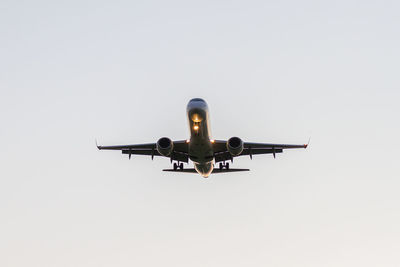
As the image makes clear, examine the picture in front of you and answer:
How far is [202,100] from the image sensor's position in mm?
44531

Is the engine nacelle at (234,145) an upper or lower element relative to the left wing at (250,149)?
lower

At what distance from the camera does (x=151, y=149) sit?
50.4 meters

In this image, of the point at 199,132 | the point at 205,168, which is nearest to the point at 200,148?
the point at 199,132

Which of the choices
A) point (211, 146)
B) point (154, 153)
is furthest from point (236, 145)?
point (154, 153)

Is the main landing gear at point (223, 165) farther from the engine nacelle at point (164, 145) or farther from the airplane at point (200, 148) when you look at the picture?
the engine nacelle at point (164, 145)

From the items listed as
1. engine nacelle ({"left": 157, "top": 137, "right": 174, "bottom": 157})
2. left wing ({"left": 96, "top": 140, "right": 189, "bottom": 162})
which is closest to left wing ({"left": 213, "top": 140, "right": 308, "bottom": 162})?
left wing ({"left": 96, "top": 140, "right": 189, "bottom": 162})

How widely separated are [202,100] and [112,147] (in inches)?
370

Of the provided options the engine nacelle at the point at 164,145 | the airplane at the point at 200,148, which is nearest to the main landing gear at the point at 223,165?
the airplane at the point at 200,148

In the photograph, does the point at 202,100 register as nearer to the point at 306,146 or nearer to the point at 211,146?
the point at 211,146

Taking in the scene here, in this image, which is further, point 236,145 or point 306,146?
point 306,146

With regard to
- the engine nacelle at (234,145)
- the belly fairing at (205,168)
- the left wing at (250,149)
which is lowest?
the engine nacelle at (234,145)

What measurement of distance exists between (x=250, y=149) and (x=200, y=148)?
5806 millimetres

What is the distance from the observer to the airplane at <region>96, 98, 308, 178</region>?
4334 centimetres

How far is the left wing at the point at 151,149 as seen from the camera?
4716 cm
